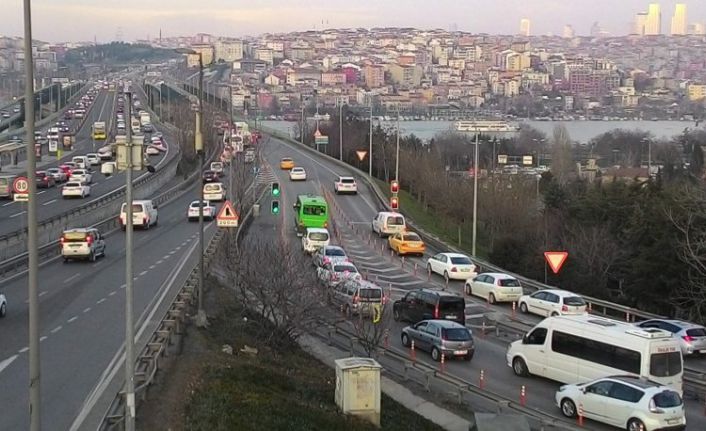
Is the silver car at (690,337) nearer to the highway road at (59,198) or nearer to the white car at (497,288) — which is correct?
the white car at (497,288)

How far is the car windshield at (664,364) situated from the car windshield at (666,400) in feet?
5.85

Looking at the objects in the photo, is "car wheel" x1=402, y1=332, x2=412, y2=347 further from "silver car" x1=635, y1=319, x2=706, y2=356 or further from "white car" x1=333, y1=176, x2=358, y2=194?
"white car" x1=333, y1=176, x2=358, y2=194

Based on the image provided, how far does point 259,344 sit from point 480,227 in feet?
122

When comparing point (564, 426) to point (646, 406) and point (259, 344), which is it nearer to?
point (646, 406)

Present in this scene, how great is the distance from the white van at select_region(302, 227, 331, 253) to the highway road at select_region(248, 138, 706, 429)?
1407 millimetres

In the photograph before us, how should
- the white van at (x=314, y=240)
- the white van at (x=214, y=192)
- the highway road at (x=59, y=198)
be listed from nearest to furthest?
the white van at (x=314, y=240), the highway road at (x=59, y=198), the white van at (x=214, y=192)

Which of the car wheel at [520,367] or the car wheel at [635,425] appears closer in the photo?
the car wheel at [635,425]

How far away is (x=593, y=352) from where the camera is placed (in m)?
17.7

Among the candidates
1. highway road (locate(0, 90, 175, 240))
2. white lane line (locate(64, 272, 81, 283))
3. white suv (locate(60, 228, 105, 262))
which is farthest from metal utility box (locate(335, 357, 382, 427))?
highway road (locate(0, 90, 175, 240))

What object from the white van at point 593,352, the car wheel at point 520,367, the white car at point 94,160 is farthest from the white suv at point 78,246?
the white car at point 94,160

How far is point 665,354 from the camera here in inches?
661

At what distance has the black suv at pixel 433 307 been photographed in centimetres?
2344

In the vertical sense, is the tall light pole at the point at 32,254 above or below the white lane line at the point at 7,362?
above

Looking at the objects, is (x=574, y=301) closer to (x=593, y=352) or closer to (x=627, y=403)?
(x=593, y=352)
